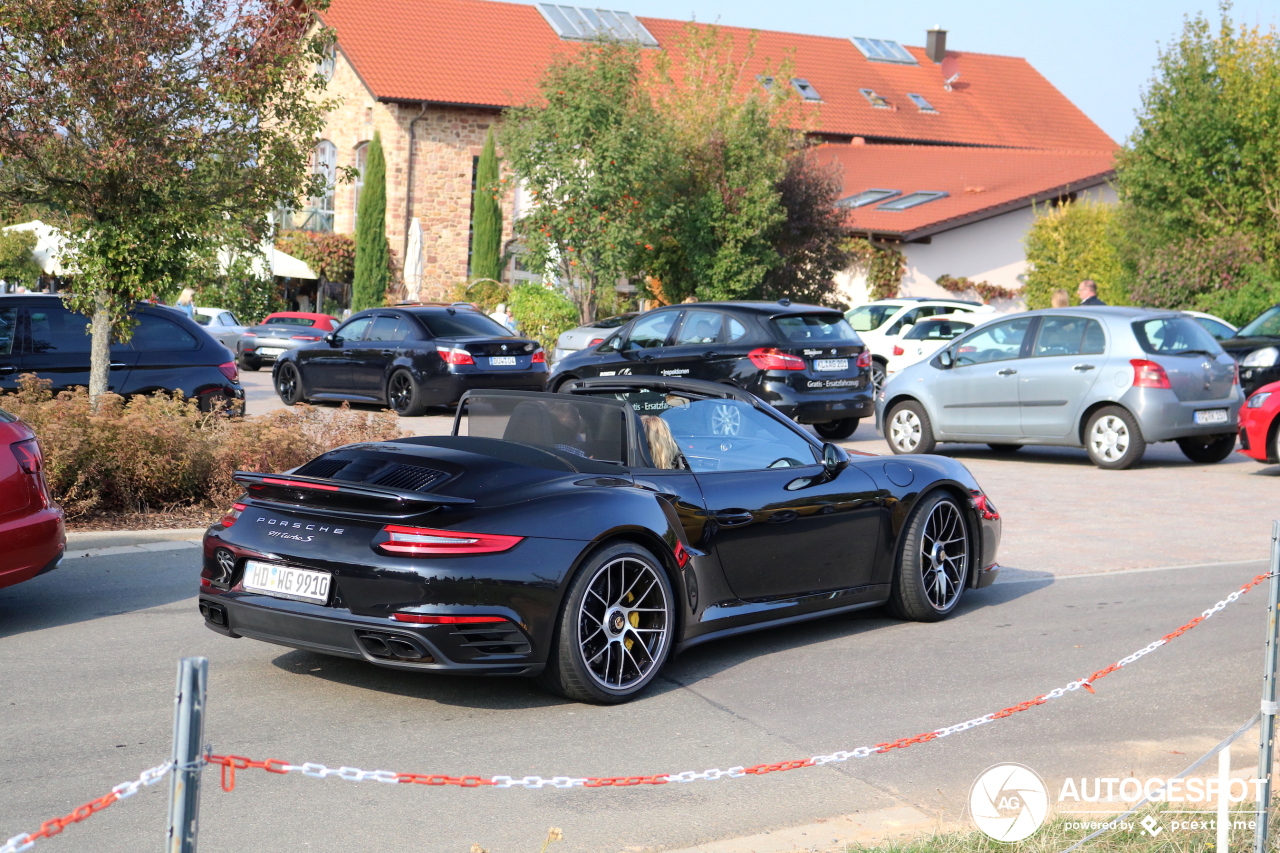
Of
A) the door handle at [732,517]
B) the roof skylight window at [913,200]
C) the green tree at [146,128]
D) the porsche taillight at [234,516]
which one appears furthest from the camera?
the roof skylight window at [913,200]

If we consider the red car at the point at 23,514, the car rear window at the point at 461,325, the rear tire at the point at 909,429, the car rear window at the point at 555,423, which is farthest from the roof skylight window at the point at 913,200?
the red car at the point at 23,514

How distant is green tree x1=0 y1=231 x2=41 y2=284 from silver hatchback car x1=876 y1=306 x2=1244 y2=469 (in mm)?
28007

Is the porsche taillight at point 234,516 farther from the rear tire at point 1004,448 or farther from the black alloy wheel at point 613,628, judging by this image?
the rear tire at point 1004,448

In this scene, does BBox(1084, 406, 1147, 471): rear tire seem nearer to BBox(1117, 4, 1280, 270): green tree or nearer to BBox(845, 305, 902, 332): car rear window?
BBox(845, 305, 902, 332): car rear window

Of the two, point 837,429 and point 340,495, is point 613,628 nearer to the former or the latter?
point 340,495

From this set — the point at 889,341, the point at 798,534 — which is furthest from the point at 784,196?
the point at 798,534

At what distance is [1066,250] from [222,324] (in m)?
21.6

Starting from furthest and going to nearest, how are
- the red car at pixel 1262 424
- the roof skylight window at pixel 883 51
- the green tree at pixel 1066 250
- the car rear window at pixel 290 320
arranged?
the roof skylight window at pixel 883 51 < the green tree at pixel 1066 250 < the car rear window at pixel 290 320 < the red car at pixel 1262 424

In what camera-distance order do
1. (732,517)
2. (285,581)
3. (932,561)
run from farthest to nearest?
(932,561), (732,517), (285,581)

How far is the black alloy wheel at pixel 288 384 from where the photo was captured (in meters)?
21.2

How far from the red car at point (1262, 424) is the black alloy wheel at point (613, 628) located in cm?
1042

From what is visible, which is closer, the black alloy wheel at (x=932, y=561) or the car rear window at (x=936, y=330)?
the black alloy wheel at (x=932, y=561)

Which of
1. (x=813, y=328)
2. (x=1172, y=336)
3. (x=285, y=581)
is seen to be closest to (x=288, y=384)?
(x=813, y=328)

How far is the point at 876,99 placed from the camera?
53719mm
